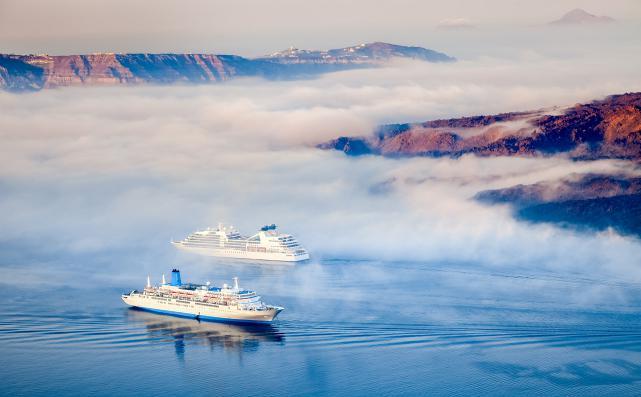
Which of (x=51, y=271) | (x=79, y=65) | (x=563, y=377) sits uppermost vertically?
(x=79, y=65)

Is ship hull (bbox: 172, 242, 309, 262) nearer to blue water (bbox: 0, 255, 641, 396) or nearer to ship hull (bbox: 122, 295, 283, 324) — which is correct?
blue water (bbox: 0, 255, 641, 396)

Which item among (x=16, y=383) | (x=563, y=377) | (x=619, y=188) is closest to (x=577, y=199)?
(x=619, y=188)

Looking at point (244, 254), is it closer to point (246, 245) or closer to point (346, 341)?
point (246, 245)

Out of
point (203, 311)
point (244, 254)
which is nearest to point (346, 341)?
point (203, 311)

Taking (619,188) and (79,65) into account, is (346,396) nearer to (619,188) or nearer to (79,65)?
(619,188)

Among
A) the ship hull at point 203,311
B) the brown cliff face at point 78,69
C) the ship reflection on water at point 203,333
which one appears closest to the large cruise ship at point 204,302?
the ship hull at point 203,311

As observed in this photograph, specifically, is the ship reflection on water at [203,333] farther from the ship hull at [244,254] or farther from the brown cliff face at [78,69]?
the brown cliff face at [78,69]
